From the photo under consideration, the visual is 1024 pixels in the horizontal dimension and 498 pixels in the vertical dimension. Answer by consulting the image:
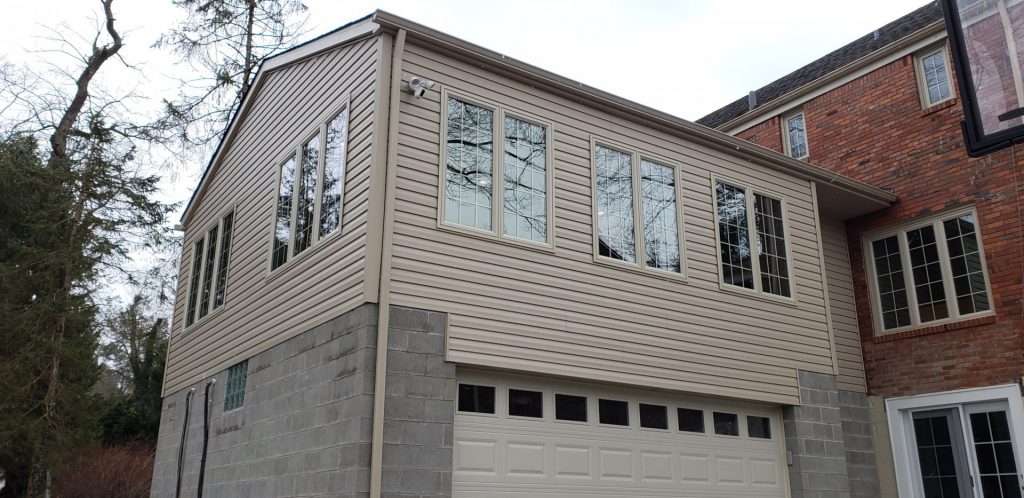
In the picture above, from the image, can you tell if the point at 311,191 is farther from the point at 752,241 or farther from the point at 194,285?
the point at 752,241

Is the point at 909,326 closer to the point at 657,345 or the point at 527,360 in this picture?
the point at 657,345

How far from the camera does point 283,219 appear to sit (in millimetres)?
9047

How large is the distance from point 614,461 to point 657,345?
1.34 meters

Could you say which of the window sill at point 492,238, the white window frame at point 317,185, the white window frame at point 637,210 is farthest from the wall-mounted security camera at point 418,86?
the white window frame at point 637,210

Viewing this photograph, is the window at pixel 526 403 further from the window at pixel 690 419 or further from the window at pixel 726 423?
the window at pixel 726 423

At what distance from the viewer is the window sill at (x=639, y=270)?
8.41 metres

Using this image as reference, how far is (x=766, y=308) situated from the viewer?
9.69 metres

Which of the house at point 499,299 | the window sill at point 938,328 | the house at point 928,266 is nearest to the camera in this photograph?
the house at point 499,299

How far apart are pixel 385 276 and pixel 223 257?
5047mm

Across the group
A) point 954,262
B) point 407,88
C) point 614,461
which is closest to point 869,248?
point 954,262

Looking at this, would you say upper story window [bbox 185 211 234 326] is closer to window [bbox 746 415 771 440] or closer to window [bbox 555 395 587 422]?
window [bbox 555 395 587 422]

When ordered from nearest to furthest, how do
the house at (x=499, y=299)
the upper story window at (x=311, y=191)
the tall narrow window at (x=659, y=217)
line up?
the house at (x=499, y=299) → the upper story window at (x=311, y=191) → the tall narrow window at (x=659, y=217)

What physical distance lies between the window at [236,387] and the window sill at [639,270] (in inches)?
170

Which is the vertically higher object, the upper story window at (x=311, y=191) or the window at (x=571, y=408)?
the upper story window at (x=311, y=191)
